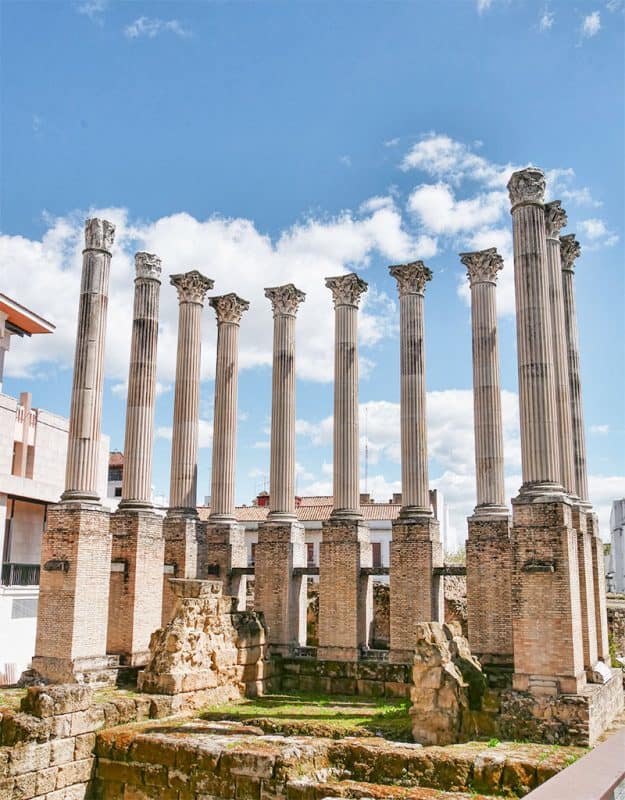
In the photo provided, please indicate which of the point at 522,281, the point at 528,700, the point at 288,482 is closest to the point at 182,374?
the point at 288,482

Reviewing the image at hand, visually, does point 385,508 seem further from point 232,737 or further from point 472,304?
point 232,737

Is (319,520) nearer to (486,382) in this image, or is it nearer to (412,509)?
(412,509)

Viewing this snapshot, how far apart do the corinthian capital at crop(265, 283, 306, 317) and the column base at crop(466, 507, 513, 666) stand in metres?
9.94

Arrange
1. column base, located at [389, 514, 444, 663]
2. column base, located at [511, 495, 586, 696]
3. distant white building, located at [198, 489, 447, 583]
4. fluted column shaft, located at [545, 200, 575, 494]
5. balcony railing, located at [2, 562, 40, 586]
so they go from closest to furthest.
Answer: column base, located at [511, 495, 586, 696]
fluted column shaft, located at [545, 200, 575, 494]
column base, located at [389, 514, 444, 663]
balcony railing, located at [2, 562, 40, 586]
distant white building, located at [198, 489, 447, 583]

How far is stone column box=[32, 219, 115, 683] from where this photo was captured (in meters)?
20.2

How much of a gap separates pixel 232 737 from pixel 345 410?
12135 mm

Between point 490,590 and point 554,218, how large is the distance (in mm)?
10682

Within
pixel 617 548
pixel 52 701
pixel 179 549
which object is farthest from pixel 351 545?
pixel 617 548

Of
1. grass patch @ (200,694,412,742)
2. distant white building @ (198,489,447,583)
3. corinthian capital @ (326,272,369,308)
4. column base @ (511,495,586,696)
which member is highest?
corinthian capital @ (326,272,369,308)

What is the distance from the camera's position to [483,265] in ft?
80.8

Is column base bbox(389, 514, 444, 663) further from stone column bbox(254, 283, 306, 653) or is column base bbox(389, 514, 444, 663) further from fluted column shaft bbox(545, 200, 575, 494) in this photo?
fluted column shaft bbox(545, 200, 575, 494)

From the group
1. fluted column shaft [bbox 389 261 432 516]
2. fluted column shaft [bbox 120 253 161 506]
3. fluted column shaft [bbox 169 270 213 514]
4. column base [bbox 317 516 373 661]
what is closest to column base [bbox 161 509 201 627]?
fluted column shaft [bbox 169 270 213 514]

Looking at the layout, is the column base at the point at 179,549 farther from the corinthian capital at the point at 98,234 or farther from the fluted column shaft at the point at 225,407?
the corinthian capital at the point at 98,234

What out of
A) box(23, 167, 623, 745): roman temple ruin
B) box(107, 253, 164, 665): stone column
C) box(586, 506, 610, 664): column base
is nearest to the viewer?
box(23, 167, 623, 745): roman temple ruin
